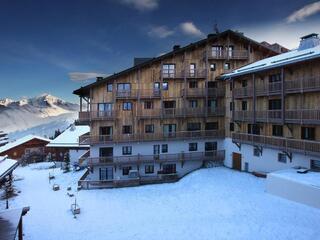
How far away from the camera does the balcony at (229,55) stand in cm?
3622

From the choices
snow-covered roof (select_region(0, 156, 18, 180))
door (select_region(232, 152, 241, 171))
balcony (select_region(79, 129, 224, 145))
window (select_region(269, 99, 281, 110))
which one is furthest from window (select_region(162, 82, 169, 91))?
snow-covered roof (select_region(0, 156, 18, 180))

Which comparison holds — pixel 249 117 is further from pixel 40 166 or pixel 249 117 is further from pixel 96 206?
pixel 40 166

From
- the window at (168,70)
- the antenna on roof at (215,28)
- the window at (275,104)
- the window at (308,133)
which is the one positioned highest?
the antenna on roof at (215,28)

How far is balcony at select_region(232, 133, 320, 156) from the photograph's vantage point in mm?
22938

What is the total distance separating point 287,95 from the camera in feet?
86.5

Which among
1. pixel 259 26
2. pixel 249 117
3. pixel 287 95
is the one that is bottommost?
pixel 249 117

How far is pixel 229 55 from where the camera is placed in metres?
36.5

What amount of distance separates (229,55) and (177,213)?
22849 millimetres

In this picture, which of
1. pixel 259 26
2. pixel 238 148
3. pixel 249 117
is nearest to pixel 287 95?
pixel 249 117

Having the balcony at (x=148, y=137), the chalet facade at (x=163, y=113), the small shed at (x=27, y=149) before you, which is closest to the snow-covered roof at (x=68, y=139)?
the small shed at (x=27, y=149)

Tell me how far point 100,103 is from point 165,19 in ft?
44.2

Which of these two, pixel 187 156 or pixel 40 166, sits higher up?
pixel 187 156

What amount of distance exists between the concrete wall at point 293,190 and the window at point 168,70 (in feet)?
57.7

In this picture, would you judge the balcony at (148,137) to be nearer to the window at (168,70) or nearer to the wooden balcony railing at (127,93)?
the wooden balcony railing at (127,93)
